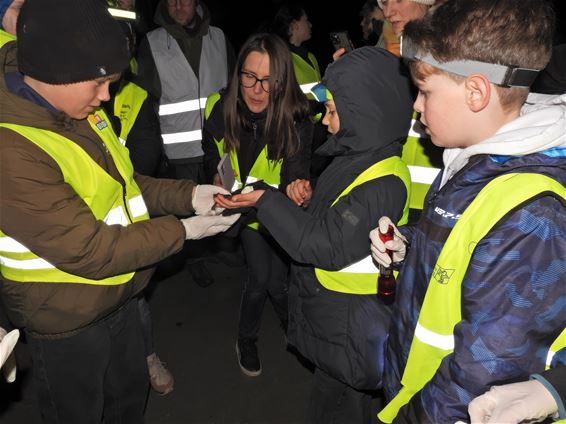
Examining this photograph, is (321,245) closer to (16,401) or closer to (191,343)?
(191,343)

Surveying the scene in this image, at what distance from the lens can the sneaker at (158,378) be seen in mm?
3115

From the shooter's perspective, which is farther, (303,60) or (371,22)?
(371,22)

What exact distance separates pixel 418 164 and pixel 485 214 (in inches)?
59.9

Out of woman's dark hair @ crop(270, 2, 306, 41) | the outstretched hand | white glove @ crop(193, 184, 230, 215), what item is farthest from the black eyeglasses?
woman's dark hair @ crop(270, 2, 306, 41)

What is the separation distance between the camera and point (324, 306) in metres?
2.06

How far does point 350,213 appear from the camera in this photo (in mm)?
1838

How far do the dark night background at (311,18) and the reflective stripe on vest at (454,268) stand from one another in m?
10.4

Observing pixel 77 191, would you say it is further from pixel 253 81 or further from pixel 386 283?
pixel 253 81

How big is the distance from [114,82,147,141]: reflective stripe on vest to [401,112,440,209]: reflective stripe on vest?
2.07 m

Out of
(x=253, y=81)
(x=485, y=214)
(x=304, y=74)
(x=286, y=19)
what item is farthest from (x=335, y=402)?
(x=286, y=19)

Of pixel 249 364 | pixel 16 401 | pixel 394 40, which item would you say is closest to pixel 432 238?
pixel 394 40

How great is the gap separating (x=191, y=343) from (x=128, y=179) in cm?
185

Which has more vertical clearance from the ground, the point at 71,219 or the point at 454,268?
the point at 454,268

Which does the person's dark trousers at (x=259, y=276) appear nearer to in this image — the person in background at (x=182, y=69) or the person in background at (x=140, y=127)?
the person in background at (x=140, y=127)
